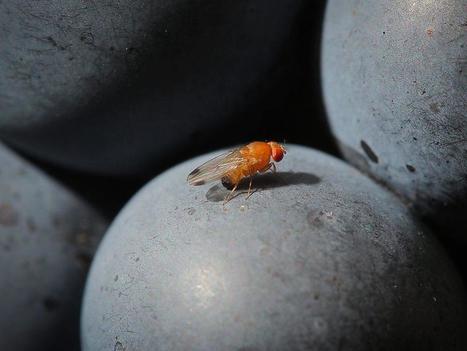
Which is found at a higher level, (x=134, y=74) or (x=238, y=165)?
(x=134, y=74)

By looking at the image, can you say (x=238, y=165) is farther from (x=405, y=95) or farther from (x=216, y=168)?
(x=405, y=95)

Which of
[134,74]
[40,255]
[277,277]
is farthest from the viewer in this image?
[40,255]

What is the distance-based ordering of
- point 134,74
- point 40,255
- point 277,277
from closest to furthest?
point 277,277
point 134,74
point 40,255

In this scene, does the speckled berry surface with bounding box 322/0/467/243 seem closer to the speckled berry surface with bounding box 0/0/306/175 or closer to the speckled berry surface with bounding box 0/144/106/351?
the speckled berry surface with bounding box 0/0/306/175

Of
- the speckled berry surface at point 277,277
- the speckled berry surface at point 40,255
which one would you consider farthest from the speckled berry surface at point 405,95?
the speckled berry surface at point 40,255

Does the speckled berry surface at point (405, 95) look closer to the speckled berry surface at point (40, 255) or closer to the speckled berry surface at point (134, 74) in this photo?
the speckled berry surface at point (134, 74)

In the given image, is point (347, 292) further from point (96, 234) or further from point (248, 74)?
point (96, 234)

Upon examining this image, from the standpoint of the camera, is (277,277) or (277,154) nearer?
(277,277)

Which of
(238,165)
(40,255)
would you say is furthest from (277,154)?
(40,255)
